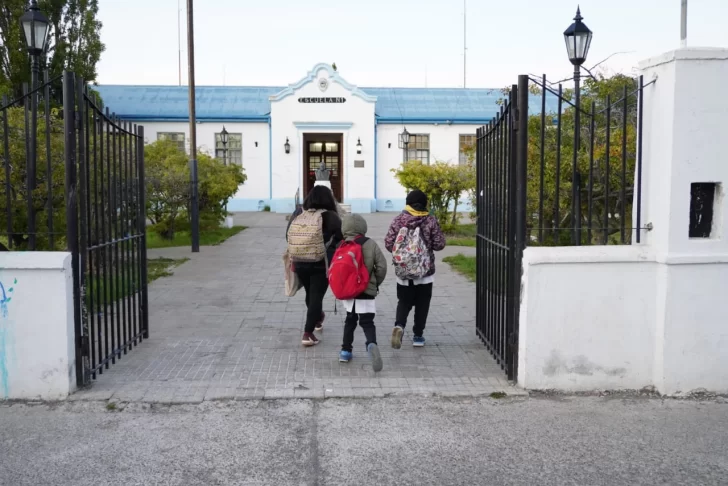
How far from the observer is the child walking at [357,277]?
6.09 meters

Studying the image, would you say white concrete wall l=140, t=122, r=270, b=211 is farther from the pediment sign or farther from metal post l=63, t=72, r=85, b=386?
metal post l=63, t=72, r=85, b=386

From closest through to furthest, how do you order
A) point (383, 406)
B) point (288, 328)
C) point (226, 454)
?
point (226, 454) → point (383, 406) → point (288, 328)

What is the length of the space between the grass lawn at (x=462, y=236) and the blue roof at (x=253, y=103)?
12.2m

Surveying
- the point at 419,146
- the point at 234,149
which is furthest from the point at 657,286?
the point at 234,149

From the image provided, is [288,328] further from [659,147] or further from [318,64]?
[318,64]

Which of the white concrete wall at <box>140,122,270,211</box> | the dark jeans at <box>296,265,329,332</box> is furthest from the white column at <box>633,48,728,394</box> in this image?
the white concrete wall at <box>140,122,270,211</box>

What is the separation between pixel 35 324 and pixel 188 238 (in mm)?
13613

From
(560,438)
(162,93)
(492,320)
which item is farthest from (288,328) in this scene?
(162,93)

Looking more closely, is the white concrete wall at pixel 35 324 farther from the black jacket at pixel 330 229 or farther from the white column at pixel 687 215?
the white column at pixel 687 215

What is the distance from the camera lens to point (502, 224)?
19.7 feet

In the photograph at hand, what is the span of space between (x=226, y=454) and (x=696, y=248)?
369cm

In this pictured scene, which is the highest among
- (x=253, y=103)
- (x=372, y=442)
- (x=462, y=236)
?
(x=253, y=103)

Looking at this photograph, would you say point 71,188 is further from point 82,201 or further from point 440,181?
point 440,181

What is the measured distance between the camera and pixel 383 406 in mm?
5141
